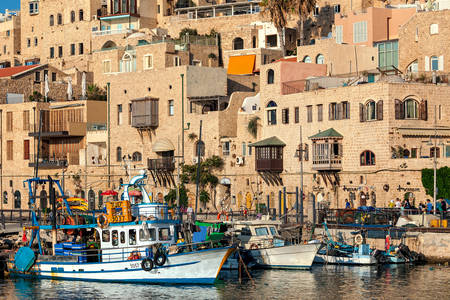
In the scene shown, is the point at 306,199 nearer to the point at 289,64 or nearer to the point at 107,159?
the point at 289,64

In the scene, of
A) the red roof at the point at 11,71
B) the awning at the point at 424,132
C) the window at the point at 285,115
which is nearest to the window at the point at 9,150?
the red roof at the point at 11,71

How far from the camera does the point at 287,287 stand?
136 ft

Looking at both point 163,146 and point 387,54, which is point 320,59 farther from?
point 163,146

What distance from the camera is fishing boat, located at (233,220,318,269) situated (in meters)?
46.1

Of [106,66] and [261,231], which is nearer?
[261,231]

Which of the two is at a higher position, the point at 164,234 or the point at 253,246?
the point at 164,234

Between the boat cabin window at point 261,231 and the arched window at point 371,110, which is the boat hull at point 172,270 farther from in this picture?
the arched window at point 371,110

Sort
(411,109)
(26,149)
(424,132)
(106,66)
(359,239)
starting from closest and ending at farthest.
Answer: (359,239) < (424,132) < (411,109) < (26,149) < (106,66)

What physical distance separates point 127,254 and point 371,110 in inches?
818

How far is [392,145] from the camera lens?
184 feet

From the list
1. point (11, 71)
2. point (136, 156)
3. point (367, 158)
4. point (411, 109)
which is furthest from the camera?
point (11, 71)

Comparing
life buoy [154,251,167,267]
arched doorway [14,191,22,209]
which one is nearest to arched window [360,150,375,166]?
life buoy [154,251,167,267]

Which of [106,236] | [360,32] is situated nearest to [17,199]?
[360,32]

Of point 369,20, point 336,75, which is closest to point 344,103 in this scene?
point 336,75
